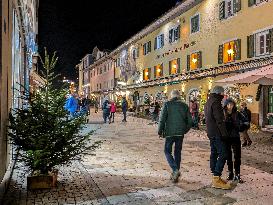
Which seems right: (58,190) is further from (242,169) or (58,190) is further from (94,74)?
(94,74)

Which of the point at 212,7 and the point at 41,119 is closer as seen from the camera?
the point at 41,119

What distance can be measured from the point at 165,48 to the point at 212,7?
29.7ft

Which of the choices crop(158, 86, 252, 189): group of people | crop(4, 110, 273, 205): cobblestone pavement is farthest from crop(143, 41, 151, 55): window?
crop(158, 86, 252, 189): group of people

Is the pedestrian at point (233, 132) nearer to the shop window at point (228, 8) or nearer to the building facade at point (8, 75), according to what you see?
the building facade at point (8, 75)

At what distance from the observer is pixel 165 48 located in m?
31.9

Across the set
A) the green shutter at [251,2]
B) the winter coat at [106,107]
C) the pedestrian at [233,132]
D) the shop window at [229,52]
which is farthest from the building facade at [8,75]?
the shop window at [229,52]

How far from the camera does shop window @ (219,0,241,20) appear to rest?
2075 cm

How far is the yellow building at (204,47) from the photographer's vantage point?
18.7m

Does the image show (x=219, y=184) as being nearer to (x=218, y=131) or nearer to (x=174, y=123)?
(x=218, y=131)

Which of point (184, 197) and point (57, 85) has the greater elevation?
point (57, 85)

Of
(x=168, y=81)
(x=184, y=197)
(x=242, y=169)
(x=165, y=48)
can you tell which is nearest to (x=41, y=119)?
(x=184, y=197)

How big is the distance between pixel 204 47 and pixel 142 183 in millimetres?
19023

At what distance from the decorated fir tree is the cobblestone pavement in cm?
50

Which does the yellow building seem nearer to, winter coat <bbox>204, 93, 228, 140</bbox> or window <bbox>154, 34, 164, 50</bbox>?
window <bbox>154, 34, 164, 50</bbox>
